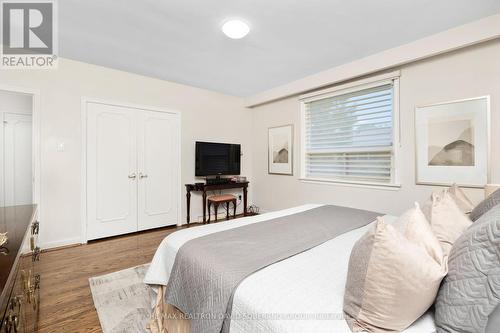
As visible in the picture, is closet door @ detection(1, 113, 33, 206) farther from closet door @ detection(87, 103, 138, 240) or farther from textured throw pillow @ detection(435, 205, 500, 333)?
textured throw pillow @ detection(435, 205, 500, 333)

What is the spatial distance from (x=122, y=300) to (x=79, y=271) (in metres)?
0.88

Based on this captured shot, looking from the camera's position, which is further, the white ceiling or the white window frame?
the white window frame

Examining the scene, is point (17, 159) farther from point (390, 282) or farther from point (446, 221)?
point (446, 221)

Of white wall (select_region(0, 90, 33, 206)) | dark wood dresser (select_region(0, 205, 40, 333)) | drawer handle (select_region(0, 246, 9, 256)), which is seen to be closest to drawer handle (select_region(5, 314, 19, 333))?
dark wood dresser (select_region(0, 205, 40, 333))

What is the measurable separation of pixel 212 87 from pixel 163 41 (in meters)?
1.67

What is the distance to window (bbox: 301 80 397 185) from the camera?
3.09 metres

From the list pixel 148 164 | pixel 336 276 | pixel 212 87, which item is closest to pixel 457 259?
pixel 336 276

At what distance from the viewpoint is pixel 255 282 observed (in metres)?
0.99

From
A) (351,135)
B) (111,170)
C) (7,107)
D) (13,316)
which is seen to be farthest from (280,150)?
(7,107)

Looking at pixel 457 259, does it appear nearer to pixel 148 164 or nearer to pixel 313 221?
pixel 313 221

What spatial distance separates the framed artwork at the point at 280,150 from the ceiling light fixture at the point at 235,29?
2.14 meters

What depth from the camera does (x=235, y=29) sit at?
2.30m

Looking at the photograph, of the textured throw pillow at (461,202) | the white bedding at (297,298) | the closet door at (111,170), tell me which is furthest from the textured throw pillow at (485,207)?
the closet door at (111,170)

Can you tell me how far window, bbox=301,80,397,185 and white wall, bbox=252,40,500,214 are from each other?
145 mm
